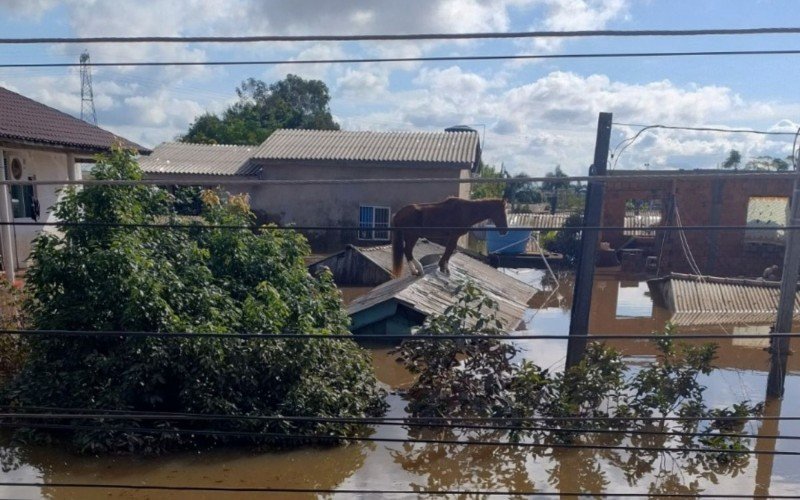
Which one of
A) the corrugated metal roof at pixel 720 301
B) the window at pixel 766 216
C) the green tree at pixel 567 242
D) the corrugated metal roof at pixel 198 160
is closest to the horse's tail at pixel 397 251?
the corrugated metal roof at pixel 720 301

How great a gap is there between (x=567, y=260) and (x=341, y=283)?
9.14 metres

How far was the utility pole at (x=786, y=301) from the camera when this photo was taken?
23.7 feet

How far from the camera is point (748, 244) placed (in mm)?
20109

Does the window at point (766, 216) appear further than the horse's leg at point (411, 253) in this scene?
Yes

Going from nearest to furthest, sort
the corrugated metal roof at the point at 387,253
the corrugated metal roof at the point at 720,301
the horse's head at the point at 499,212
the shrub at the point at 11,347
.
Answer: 1. the shrub at the point at 11,347
2. the horse's head at the point at 499,212
3. the corrugated metal roof at the point at 720,301
4. the corrugated metal roof at the point at 387,253

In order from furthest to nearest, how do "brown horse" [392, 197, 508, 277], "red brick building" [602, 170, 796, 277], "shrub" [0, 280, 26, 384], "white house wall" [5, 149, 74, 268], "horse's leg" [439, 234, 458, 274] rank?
"red brick building" [602, 170, 796, 277] < "white house wall" [5, 149, 74, 268] < "horse's leg" [439, 234, 458, 274] < "brown horse" [392, 197, 508, 277] < "shrub" [0, 280, 26, 384]

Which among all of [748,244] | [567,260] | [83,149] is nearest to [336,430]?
[83,149]

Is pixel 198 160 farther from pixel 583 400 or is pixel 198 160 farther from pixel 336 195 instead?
pixel 583 400

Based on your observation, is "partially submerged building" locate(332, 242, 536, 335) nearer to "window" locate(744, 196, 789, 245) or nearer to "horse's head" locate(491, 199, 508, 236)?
"horse's head" locate(491, 199, 508, 236)

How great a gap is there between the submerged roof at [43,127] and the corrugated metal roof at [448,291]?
527 centimetres

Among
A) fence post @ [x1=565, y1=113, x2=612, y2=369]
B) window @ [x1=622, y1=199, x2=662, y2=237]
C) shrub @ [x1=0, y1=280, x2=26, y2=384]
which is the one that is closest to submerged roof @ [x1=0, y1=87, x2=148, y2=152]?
shrub @ [x1=0, y1=280, x2=26, y2=384]

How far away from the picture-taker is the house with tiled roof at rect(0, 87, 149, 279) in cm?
1197

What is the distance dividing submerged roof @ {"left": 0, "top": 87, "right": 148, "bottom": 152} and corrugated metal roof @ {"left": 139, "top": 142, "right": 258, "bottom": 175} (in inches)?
246

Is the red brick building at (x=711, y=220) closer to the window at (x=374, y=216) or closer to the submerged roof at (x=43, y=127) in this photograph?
the window at (x=374, y=216)
